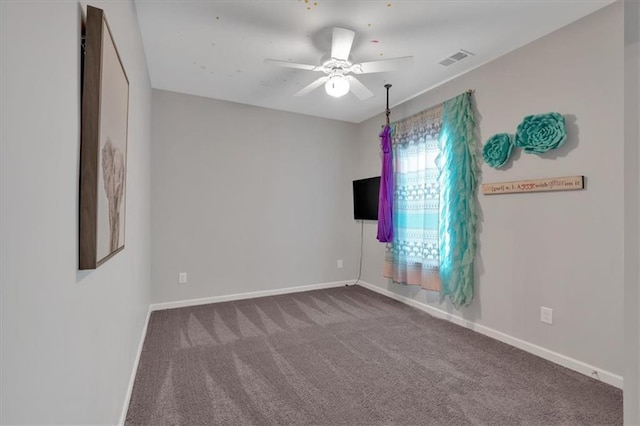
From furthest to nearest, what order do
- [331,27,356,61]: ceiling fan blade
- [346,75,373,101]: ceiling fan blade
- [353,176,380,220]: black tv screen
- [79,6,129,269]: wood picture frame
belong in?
1. [353,176,380,220]: black tv screen
2. [346,75,373,101]: ceiling fan blade
3. [331,27,356,61]: ceiling fan blade
4. [79,6,129,269]: wood picture frame

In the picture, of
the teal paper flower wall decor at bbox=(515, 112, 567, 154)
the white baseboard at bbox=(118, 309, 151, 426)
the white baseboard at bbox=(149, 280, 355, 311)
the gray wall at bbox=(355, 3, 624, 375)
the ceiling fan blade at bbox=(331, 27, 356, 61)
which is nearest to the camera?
the white baseboard at bbox=(118, 309, 151, 426)

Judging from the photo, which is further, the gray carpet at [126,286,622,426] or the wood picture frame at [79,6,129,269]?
the gray carpet at [126,286,622,426]

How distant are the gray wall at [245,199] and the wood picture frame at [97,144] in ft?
8.42

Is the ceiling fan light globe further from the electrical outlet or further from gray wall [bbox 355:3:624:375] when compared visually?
the electrical outlet

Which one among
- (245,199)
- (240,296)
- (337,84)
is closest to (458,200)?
(337,84)

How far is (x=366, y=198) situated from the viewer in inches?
174

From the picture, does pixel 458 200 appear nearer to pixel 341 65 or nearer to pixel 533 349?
pixel 533 349

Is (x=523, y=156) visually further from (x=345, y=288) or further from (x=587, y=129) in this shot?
(x=345, y=288)

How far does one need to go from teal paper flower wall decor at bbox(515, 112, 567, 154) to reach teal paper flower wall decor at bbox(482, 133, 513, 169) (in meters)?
0.09

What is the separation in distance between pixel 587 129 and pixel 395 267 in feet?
7.64

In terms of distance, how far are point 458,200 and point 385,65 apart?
150cm

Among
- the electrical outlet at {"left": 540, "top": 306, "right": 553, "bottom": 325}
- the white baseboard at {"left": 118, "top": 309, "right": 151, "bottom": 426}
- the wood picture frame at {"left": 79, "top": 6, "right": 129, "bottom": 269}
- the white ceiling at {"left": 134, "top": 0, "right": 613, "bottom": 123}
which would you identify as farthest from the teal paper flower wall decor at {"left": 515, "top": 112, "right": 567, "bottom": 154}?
the white baseboard at {"left": 118, "top": 309, "right": 151, "bottom": 426}

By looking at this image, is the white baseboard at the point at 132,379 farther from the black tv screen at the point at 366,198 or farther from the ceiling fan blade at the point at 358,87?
the black tv screen at the point at 366,198

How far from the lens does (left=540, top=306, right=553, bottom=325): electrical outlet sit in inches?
94.7
